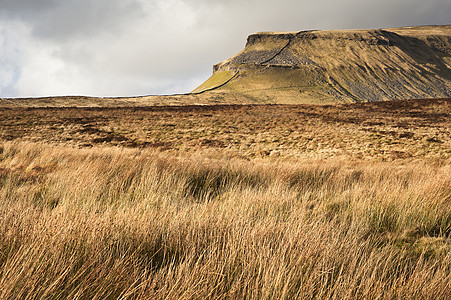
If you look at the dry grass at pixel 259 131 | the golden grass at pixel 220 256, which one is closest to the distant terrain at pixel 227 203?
the golden grass at pixel 220 256

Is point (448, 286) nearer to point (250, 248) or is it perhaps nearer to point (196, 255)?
point (250, 248)

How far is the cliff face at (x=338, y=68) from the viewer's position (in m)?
106

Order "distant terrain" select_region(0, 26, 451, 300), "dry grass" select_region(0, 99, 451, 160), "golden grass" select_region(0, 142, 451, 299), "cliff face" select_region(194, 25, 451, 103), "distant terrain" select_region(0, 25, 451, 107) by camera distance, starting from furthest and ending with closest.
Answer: "cliff face" select_region(194, 25, 451, 103) → "distant terrain" select_region(0, 25, 451, 107) → "dry grass" select_region(0, 99, 451, 160) → "distant terrain" select_region(0, 26, 451, 300) → "golden grass" select_region(0, 142, 451, 299)

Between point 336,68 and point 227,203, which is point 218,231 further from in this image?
point 336,68

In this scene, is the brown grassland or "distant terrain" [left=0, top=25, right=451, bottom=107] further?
"distant terrain" [left=0, top=25, right=451, bottom=107]

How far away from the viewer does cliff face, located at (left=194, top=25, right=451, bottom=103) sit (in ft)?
346

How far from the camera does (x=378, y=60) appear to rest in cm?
13050

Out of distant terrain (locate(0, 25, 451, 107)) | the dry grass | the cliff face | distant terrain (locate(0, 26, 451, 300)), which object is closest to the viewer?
distant terrain (locate(0, 26, 451, 300))

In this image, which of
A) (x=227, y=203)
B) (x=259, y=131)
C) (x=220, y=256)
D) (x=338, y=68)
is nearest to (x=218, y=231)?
(x=220, y=256)

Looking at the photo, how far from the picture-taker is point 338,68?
124m

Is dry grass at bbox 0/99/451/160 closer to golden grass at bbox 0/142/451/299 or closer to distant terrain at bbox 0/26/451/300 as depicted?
distant terrain at bbox 0/26/451/300

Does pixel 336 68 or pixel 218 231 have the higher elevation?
pixel 336 68

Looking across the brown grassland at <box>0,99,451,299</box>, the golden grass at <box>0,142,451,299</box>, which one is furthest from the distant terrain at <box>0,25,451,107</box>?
the golden grass at <box>0,142,451,299</box>

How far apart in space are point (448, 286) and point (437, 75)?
16746 centimetres
